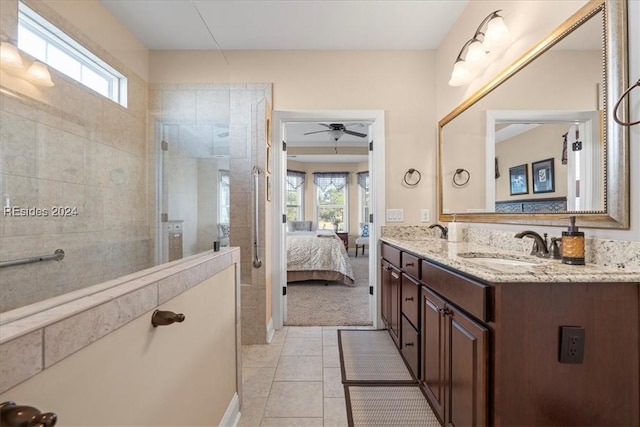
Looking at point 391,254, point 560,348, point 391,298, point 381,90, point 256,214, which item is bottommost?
point 391,298

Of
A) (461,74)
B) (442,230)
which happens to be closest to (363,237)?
A: (442,230)

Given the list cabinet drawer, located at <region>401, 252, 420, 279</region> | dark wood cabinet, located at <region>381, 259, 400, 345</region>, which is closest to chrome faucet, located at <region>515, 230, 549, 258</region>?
cabinet drawer, located at <region>401, 252, 420, 279</region>

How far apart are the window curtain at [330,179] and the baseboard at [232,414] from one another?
6644 mm

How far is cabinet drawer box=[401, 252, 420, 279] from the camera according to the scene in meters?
1.71

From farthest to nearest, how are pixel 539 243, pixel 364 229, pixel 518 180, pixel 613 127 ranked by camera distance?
pixel 364 229 < pixel 518 180 < pixel 539 243 < pixel 613 127

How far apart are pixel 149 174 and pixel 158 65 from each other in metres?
0.88

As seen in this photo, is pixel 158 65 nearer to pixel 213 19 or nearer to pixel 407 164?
pixel 213 19

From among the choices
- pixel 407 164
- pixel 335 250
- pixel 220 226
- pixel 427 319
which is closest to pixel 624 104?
pixel 427 319

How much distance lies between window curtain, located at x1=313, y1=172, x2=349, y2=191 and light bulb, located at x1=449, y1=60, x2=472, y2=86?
18.7 feet

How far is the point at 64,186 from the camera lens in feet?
4.89

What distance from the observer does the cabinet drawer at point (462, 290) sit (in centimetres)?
100

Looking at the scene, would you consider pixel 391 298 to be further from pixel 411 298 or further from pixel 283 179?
pixel 283 179

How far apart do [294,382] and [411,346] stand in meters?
0.81

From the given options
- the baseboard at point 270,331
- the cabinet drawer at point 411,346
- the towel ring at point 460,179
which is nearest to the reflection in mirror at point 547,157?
the towel ring at point 460,179
